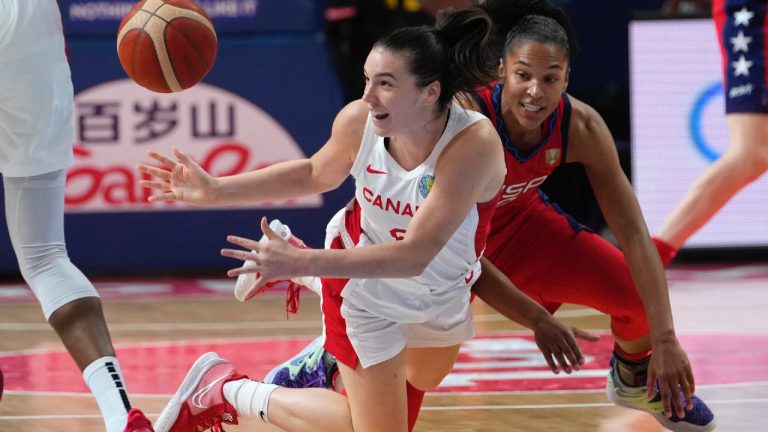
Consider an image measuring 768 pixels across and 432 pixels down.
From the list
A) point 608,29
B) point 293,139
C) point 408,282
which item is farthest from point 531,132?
point 608,29

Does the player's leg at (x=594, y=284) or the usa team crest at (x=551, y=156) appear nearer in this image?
the usa team crest at (x=551, y=156)

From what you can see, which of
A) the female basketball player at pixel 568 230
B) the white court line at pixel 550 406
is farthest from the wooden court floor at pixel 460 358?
the female basketball player at pixel 568 230

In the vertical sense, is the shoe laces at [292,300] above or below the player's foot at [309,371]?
above

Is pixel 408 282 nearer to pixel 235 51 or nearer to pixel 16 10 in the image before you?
pixel 16 10

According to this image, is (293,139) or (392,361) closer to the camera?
(392,361)

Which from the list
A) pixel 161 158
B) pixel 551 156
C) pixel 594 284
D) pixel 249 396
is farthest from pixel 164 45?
pixel 594 284

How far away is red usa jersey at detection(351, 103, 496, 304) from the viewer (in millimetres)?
3686

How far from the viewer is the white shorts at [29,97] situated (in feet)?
13.0

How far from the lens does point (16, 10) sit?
4020 millimetres

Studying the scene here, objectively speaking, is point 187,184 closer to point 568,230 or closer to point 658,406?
point 568,230

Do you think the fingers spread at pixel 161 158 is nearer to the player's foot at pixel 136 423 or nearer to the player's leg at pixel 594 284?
the player's foot at pixel 136 423

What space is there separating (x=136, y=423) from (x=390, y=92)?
1.22m

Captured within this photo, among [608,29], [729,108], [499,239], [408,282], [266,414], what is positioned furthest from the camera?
[608,29]

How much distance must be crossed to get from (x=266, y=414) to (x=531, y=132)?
128 cm
